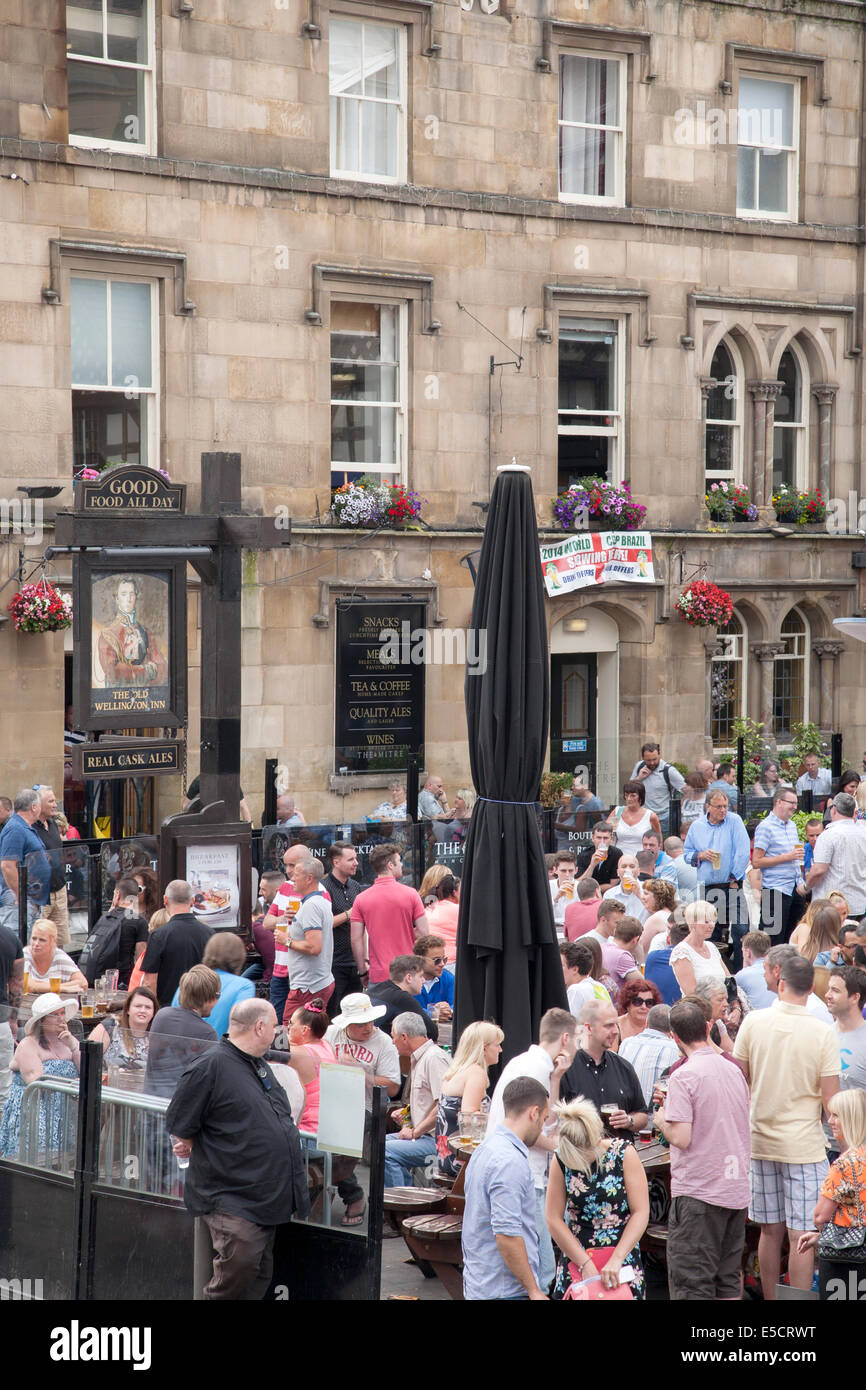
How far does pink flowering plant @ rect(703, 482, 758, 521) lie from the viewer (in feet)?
76.3

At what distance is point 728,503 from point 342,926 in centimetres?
1290

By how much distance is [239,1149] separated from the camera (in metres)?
6.91

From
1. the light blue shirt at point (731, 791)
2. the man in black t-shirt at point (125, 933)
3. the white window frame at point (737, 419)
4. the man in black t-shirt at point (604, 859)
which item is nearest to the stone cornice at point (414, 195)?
the white window frame at point (737, 419)

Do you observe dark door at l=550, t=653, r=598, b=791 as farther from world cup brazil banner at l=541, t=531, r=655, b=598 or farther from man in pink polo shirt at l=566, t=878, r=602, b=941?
man in pink polo shirt at l=566, t=878, r=602, b=941

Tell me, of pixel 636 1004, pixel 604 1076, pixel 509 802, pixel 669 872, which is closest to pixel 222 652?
pixel 669 872

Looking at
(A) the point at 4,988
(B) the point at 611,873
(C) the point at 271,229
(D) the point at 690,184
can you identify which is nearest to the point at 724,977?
(B) the point at 611,873

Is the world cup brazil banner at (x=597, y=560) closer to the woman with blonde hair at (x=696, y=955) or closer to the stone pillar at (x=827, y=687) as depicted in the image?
the stone pillar at (x=827, y=687)

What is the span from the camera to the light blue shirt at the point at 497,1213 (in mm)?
6449

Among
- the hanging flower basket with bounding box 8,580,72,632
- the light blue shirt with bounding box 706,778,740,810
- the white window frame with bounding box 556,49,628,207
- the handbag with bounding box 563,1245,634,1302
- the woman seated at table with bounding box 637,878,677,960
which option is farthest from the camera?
the white window frame with bounding box 556,49,628,207

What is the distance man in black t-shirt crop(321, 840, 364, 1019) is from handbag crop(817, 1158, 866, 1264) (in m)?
5.20

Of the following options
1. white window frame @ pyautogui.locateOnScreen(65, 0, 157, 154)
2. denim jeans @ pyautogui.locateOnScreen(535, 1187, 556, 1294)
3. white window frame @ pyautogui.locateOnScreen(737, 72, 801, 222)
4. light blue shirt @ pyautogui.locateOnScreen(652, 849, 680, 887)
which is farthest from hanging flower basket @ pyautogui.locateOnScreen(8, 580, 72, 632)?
denim jeans @ pyautogui.locateOnScreen(535, 1187, 556, 1294)

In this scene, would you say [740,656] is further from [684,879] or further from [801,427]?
[684,879]

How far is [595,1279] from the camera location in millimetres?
6676

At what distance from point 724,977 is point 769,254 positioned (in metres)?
15.6
